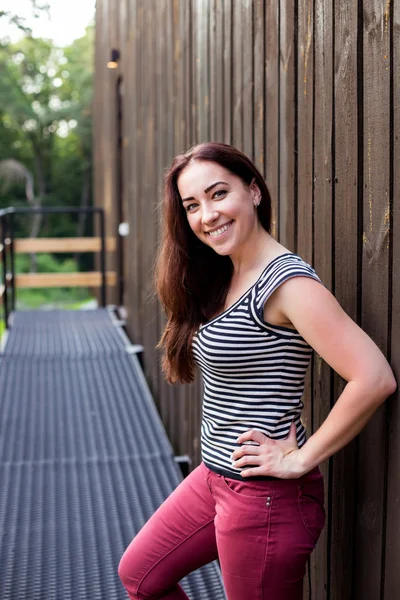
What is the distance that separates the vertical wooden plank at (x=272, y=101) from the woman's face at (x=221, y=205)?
24.3 inches

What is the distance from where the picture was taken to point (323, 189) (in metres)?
1.90

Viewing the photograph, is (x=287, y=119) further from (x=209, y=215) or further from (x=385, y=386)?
(x=385, y=386)

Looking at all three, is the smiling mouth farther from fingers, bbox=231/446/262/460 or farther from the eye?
fingers, bbox=231/446/262/460

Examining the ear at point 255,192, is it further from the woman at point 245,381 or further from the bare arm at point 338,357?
the bare arm at point 338,357

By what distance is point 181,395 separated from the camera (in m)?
4.00

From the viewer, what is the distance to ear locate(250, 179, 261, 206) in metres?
1.76

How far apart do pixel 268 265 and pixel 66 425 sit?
10.6ft

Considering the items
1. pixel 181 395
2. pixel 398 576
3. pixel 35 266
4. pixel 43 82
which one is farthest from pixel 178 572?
pixel 43 82

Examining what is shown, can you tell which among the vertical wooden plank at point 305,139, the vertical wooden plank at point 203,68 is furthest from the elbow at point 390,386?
the vertical wooden plank at point 203,68

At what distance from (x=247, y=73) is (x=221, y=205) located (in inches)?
42.5

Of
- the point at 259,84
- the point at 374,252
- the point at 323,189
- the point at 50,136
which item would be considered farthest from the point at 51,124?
the point at 374,252

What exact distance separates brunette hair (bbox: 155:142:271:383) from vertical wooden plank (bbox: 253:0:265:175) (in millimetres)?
704

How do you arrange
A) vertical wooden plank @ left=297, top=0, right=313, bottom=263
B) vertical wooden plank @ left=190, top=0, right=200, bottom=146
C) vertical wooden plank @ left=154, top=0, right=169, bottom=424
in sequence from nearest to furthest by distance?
vertical wooden plank @ left=297, top=0, right=313, bottom=263 → vertical wooden plank @ left=190, top=0, right=200, bottom=146 → vertical wooden plank @ left=154, top=0, right=169, bottom=424

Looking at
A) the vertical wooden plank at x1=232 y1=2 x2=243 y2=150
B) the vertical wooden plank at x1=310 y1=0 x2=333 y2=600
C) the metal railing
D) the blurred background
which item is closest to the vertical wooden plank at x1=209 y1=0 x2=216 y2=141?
the vertical wooden plank at x1=232 y1=2 x2=243 y2=150
